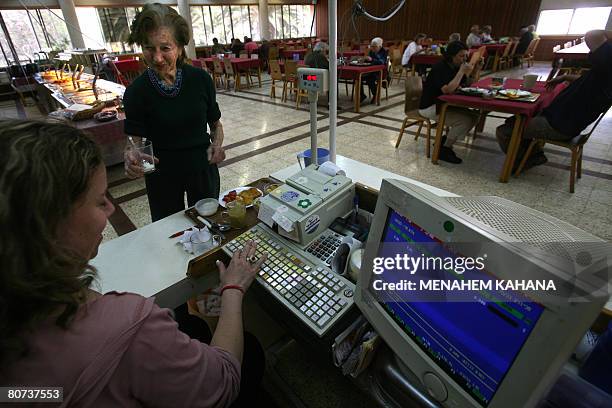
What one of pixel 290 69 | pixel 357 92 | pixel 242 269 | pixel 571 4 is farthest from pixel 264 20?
pixel 242 269

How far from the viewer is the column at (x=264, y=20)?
12414 mm

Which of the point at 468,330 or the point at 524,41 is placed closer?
the point at 468,330

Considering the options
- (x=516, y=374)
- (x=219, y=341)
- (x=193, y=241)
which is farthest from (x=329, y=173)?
(x=516, y=374)

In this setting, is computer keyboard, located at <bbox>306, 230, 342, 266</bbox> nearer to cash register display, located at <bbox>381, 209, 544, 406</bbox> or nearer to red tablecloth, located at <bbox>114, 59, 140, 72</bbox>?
cash register display, located at <bbox>381, 209, 544, 406</bbox>

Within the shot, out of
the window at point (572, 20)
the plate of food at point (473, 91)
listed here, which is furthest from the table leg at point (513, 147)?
the window at point (572, 20)

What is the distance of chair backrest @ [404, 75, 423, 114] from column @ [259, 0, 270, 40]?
1108cm

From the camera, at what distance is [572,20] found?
30.9 ft

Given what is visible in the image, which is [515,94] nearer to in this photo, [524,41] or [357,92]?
[357,92]

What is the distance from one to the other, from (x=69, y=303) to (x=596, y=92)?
11.4ft

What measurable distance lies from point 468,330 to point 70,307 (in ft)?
2.21

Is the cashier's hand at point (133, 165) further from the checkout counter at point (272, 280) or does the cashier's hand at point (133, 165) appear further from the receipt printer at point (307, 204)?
the receipt printer at point (307, 204)

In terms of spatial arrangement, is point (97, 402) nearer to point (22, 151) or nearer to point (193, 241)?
point (22, 151)

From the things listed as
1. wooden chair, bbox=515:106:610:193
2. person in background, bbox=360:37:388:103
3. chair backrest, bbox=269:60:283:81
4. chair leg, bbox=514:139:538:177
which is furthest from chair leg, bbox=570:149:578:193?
chair backrest, bbox=269:60:283:81

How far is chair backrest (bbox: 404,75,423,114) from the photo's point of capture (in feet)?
12.0
